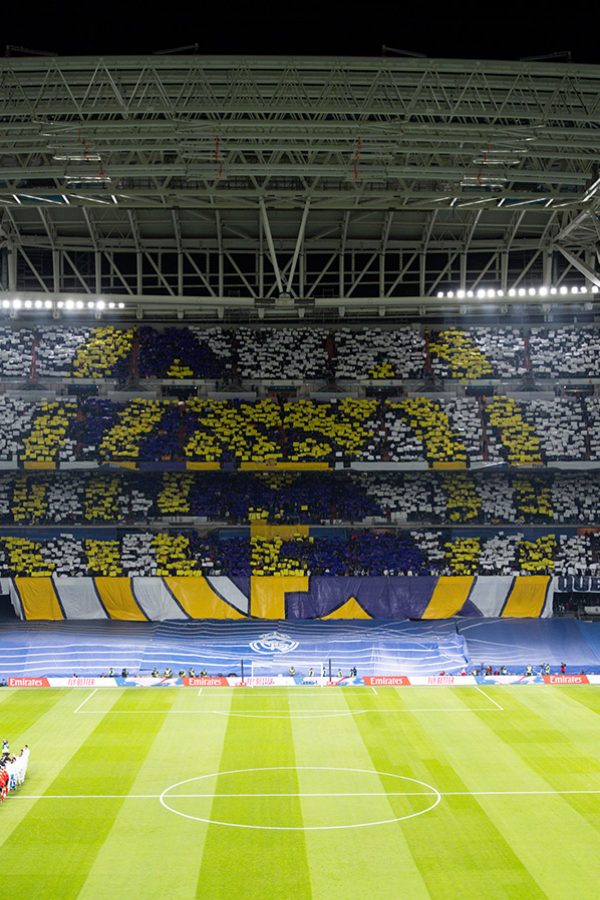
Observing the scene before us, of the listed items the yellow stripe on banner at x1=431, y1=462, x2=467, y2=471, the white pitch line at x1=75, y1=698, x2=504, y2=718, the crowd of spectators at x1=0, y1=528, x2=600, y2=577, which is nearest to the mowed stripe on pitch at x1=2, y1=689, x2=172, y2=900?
the white pitch line at x1=75, y1=698, x2=504, y2=718

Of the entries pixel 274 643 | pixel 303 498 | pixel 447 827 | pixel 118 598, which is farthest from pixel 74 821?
pixel 303 498

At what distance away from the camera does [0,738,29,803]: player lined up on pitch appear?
1051 inches

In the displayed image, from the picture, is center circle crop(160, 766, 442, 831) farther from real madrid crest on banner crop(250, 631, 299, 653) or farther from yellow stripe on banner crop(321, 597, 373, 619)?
yellow stripe on banner crop(321, 597, 373, 619)

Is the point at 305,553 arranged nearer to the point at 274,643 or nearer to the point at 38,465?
the point at 274,643

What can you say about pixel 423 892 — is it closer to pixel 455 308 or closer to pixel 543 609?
pixel 543 609

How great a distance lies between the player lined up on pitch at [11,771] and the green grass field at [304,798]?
20.8 inches

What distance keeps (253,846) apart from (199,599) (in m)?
29.5

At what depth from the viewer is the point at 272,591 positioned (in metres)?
52.3

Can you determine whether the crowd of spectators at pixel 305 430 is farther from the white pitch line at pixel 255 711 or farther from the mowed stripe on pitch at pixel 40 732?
the white pitch line at pixel 255 711

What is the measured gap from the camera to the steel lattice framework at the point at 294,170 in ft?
107

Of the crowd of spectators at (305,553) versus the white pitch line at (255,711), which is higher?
the crowd of spectators at (305,553)

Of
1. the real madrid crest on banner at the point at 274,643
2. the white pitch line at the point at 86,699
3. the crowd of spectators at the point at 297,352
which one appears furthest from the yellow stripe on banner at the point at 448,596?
the white pitch line at the point at 86,699

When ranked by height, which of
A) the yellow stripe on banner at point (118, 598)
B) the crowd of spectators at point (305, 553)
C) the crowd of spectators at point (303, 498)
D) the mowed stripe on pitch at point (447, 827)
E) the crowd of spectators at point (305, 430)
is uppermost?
the crowd of spectators at point (305, 430)

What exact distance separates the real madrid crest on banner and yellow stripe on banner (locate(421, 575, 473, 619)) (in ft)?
24.1
